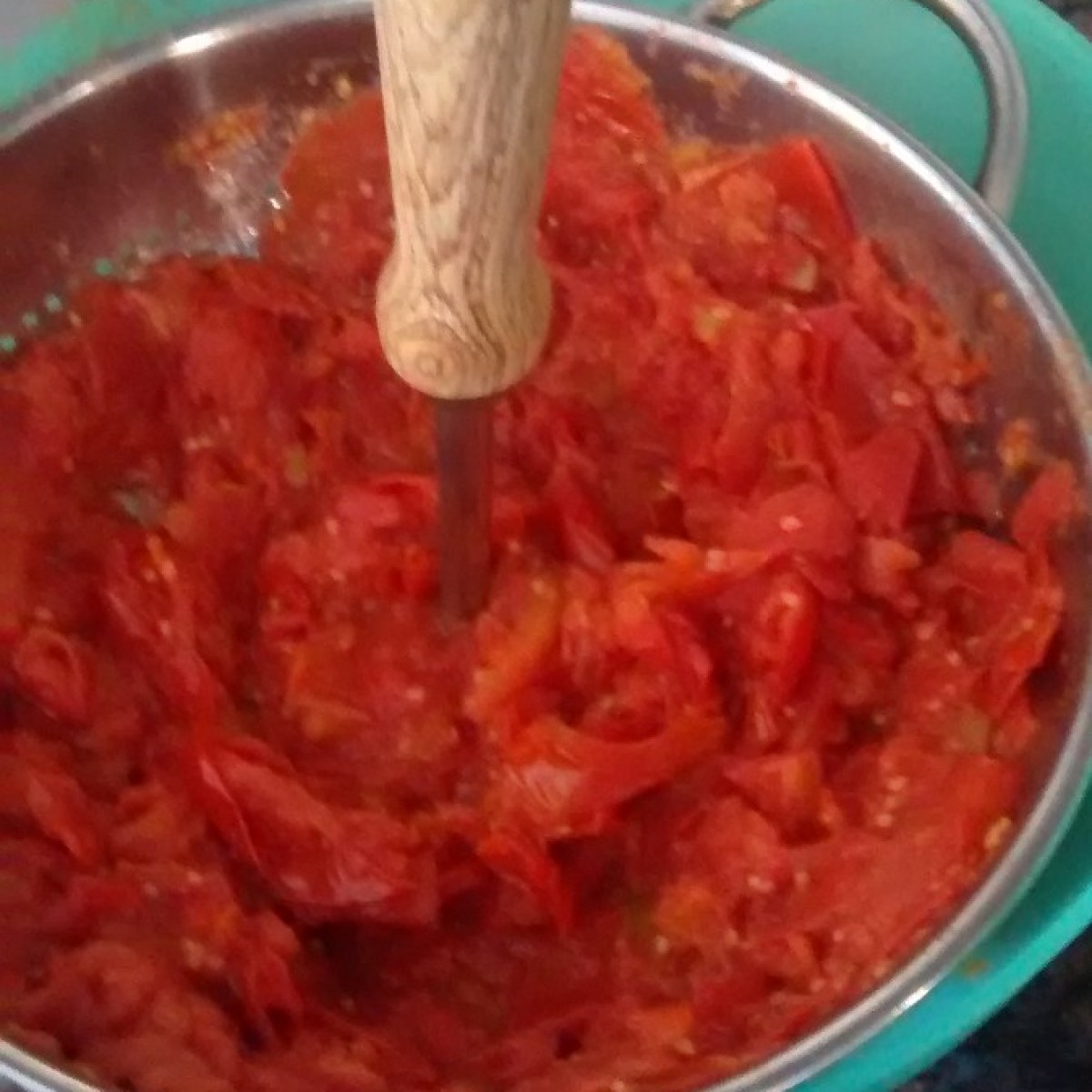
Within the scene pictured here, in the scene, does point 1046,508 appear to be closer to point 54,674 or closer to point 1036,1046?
point 1036,1046

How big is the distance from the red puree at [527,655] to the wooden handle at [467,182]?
1.12 ft

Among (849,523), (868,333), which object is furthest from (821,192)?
(849,523)

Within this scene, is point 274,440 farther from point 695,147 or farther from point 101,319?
point 695,147

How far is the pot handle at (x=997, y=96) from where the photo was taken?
1.07 m

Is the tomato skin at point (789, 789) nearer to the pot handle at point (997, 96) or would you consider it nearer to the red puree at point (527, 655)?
the red puree at point (527, 655)

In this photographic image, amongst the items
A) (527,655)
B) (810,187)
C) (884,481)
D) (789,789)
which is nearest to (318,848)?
(527,655)

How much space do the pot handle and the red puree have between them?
10 centimetres

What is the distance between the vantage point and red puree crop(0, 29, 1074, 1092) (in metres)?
0.91

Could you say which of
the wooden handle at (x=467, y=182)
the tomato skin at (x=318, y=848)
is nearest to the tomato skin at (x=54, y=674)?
the tomato skin at (x=318, y=848)

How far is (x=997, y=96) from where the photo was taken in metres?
1.08

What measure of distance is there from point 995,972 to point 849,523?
33 cm

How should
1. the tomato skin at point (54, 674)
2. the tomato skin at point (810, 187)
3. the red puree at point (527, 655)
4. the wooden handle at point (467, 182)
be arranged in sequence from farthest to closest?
the tomato skin at point (810, 187)
the tomato skin at point (54, 674)
the red puree at point (527, 655)
the wooden handle at point (467, 182)

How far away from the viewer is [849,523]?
1055 millimetres

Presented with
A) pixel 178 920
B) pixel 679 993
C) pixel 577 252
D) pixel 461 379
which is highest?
pixel 461 379
